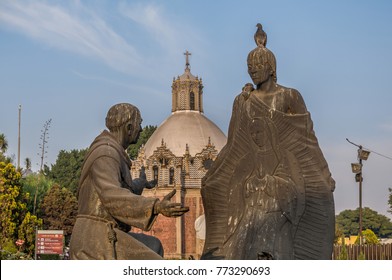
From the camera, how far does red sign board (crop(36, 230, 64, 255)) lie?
3306 cm

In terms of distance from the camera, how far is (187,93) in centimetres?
8181

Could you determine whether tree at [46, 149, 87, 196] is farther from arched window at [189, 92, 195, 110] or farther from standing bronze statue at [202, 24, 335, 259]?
standing bronze statue at [202, 24, 335, 259]

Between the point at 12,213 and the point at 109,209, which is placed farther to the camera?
the point at 12,213

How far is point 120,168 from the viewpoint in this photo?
7812 mm

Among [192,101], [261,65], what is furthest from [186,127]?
[261,65]

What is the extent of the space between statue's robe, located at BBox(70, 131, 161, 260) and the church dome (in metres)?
68.0

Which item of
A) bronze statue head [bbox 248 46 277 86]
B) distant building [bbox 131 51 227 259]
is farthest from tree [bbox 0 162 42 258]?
bronze statue head [bbox 248 46 277 86]

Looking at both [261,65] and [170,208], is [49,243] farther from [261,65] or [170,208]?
[170,208]

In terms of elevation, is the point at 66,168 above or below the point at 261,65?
above

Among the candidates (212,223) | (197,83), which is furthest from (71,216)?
(212,223)

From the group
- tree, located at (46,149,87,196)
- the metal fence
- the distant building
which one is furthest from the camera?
tree, located at (46,149,87,196)

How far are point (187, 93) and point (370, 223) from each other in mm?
44152

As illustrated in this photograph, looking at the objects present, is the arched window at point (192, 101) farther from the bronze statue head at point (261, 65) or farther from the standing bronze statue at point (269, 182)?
the bronze statue head at point (261, 65)
